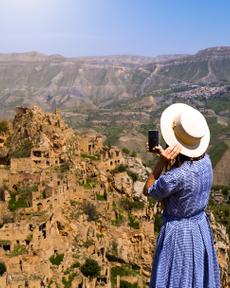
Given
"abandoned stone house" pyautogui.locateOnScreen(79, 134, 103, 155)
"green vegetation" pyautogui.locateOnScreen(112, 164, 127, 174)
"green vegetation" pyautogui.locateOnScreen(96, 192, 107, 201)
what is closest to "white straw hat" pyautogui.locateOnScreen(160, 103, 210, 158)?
"green vegetation" pyautogui.locateOnScreen(96, 192, 107, 201)

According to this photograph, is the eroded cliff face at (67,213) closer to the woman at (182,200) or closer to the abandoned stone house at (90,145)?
the abandoned stone house at (90,145)

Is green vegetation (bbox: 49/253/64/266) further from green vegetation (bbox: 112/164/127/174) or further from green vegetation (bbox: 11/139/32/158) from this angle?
green vegetation (bbox: 112/164/127/174)

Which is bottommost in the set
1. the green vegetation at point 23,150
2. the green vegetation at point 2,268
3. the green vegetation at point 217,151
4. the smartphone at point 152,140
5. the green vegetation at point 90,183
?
the green vegetation at point 217,151

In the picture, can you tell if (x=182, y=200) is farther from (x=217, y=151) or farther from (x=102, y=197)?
(x=217, y=151)

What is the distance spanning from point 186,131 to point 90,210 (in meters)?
24.3

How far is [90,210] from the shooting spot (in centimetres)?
2900

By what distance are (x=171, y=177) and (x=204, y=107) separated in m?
197

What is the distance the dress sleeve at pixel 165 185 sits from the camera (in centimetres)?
513

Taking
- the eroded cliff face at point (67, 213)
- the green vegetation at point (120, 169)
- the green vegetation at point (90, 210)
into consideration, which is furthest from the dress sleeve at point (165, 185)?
the green vegetation at point (120, 169)

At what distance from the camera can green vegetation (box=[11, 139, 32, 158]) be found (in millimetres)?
34138

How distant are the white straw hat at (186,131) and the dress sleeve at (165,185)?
0.29 m

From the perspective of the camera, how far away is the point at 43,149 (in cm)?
3412

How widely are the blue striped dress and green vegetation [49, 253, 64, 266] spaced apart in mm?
15727

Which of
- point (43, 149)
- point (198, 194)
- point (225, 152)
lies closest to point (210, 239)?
point (198, 194)
